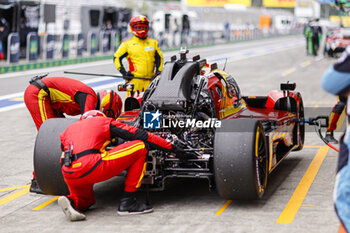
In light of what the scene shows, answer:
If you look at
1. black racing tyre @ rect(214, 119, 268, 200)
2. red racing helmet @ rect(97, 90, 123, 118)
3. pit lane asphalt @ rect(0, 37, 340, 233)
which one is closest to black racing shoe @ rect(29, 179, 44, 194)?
Answer: pit lane asphalt @ rect(0, 37, 340, 233)

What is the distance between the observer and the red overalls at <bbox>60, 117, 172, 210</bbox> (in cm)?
617

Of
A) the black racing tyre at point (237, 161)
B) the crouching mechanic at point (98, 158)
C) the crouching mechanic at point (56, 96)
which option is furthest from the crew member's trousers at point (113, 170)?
the crouching mechanic at point (56, 96)

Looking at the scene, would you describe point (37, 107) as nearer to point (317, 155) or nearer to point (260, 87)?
point (317, 155)

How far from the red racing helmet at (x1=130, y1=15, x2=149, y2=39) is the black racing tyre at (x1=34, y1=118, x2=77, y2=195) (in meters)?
3.84

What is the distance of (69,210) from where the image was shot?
630cm

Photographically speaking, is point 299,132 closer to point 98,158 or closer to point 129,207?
point 129,207

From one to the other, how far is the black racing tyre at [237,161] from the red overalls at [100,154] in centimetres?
55

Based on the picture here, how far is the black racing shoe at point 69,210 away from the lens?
6.25 m

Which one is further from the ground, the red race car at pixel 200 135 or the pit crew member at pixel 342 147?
the pit crew member at pixel 342 147

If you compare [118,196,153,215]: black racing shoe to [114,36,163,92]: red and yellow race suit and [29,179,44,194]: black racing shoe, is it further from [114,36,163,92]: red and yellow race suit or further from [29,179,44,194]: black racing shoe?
[114,36,163,92]: red and yellow race suit

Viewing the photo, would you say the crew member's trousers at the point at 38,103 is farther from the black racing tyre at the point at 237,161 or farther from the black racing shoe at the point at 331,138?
the black racing shoe at the point at 331,138

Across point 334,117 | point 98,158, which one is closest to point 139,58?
point 334,117

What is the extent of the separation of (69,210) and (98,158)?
61cm

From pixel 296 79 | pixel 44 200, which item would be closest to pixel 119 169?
pixel 44 200
